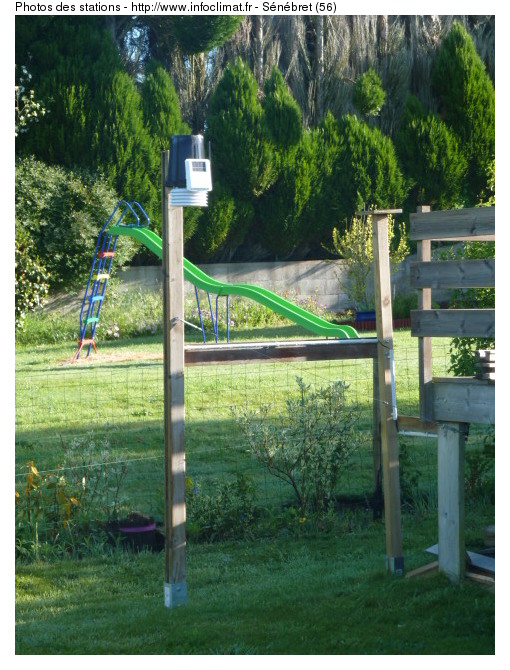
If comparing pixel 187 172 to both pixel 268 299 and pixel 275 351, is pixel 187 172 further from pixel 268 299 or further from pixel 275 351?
pixel 268 299

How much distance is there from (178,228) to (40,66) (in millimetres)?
13309

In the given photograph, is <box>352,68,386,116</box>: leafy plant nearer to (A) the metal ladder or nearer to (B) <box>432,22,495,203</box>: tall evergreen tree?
(B) <box>432,22,495,203</box>: tall evergreen tree

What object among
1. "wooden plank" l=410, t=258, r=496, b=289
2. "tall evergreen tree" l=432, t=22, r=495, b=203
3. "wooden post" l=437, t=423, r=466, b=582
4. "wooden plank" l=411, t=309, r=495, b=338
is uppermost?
"tall evergreen tree" l=432, t=22, r=495, b=203

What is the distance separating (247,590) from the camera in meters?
4.80

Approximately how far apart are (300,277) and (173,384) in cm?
1386

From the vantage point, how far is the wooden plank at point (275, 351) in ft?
16.0

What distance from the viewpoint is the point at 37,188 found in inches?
601

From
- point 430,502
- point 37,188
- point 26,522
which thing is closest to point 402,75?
point 37,188

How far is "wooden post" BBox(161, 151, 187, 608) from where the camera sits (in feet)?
14.4

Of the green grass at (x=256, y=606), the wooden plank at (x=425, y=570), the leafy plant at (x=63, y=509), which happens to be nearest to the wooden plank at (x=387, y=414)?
the wooden plank at (x=425, y=570)

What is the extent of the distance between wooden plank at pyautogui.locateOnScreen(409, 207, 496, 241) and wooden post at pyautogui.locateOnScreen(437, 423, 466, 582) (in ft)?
3.37

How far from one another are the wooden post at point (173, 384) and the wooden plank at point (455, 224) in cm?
137

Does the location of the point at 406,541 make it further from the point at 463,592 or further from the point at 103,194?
the point at 103,194

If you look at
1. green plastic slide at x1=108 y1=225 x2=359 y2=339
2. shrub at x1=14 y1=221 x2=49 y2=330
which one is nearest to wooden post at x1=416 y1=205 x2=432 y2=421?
green plastic slide at x1=108 y1=225 x2=359 y2=339
